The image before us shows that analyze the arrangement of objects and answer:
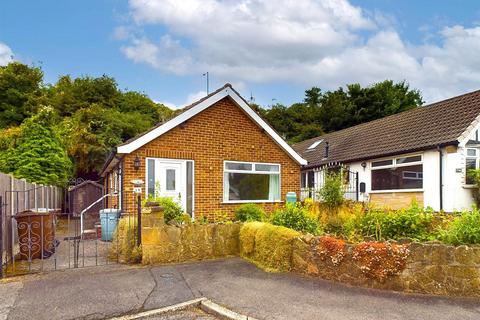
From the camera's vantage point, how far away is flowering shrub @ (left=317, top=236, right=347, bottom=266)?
643 cm

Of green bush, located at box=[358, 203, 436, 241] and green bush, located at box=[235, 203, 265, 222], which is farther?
green bush, located at box=[235, 203, 265, 222]

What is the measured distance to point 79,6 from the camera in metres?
11.3

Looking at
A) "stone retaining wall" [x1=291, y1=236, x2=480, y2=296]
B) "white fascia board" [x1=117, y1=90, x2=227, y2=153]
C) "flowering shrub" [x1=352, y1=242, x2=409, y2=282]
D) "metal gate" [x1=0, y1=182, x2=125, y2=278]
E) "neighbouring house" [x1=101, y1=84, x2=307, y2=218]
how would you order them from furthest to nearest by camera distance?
"neighbouring house" [x1=101, y1=84, x2=307, y2=218], "white fascia board" [x1=117, y1=90, x2=227, y2=153], "metal gate" [x1=0, y1=182, x2=125, y2=278], "flowering shrub" [x1=352, y1=242, x2=409, y2=282], "stone retaining wall" [x1=291, y1=236, x2=480, y2=296]

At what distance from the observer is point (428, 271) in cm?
590

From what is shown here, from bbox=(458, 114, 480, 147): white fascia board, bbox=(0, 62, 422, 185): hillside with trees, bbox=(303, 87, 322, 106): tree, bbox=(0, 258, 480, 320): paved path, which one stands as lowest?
bbox=(0, 258, 480, 320): paved path

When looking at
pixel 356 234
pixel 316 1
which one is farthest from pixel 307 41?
pixel 356 234

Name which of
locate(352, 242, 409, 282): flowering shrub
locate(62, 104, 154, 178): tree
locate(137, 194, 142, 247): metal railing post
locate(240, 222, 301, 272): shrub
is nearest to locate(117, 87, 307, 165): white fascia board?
locate(137, 194, 142, 247): metal railing post

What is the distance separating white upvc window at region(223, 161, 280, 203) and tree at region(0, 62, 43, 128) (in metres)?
20.5

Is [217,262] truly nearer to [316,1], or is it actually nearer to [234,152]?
[234,152]

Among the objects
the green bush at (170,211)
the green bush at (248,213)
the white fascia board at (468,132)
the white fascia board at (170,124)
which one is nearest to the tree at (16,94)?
the white fascia board at (170,124)

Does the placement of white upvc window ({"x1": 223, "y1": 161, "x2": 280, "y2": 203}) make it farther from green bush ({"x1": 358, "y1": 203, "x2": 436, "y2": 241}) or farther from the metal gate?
green bush ({"x1": 358, "y1": 203, "x2": 436, "y2": 241})

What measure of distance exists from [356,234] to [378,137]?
11513mm

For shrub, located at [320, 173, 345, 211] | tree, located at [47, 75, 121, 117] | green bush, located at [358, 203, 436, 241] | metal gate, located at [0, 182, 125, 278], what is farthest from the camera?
tree, located at [47, 75, 121, 117]

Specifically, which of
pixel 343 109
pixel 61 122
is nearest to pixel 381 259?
pixel 61 122
